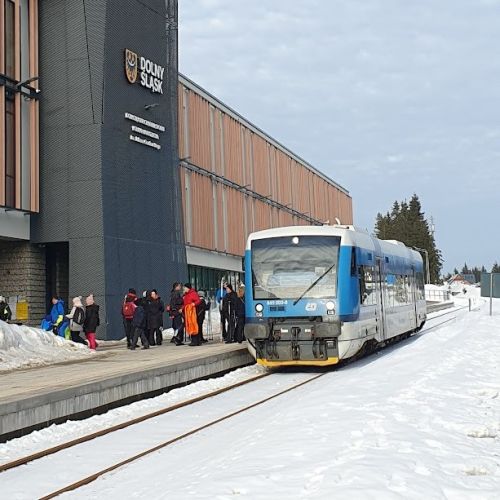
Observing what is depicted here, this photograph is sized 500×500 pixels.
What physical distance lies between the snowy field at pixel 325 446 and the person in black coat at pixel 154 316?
672cm

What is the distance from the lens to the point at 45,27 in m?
27.8

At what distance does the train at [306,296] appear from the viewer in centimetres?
1638

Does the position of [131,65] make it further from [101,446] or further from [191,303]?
[101,446]

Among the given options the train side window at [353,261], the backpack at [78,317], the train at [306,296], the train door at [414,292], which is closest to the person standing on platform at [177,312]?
the backpack at [78,317]

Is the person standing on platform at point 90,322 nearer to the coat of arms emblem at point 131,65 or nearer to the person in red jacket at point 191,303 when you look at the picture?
the person in red jacket at point 191,303

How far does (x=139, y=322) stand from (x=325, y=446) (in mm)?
13688

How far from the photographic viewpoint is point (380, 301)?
20.0 metres

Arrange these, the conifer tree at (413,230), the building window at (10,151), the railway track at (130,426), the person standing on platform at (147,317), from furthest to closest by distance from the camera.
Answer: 1. the conifer tree at (413,230)
2. the building window at (10,151)
3. the person standing on platform at (147,317)
4. the railway track at (130,426)

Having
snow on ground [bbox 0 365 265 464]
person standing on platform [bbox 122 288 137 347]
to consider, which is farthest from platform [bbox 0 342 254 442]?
person standing on platform [bbox 122 288 137 347]

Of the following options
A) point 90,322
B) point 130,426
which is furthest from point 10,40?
point 130,426

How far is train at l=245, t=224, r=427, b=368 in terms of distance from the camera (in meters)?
16.4

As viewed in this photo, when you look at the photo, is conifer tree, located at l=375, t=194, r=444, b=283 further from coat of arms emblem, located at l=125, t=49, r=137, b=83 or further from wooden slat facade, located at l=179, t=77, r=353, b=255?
coat of arms emblem, located at l=125, t=49, r=137, b=83

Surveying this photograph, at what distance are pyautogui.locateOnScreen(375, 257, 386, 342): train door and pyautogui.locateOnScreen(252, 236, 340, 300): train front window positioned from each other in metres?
3.30

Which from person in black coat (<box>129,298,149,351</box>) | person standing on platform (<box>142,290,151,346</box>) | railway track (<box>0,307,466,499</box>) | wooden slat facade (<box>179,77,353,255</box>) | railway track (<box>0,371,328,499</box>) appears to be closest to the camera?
railway track (<box>0,307,466,499</box>)
